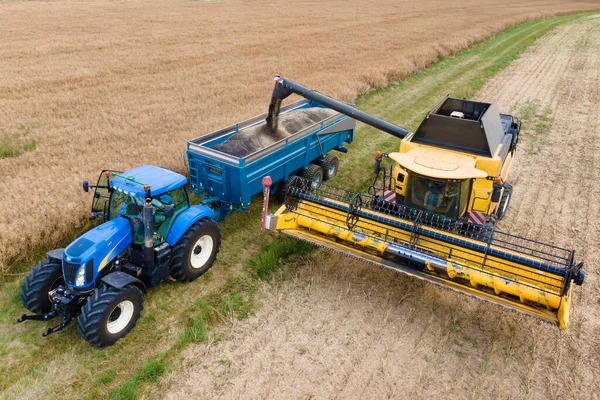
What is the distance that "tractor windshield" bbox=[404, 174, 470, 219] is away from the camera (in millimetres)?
6844

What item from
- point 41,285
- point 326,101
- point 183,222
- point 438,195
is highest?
point 326,101

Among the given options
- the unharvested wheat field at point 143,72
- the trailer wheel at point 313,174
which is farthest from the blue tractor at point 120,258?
the trailer wheel at point 313,174

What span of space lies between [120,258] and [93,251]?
0.63 meters

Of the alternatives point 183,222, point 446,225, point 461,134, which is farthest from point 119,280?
point 461,134

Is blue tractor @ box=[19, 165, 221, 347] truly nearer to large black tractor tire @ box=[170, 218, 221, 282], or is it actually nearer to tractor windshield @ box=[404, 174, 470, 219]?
large black tractor tire @ box=[170, 218, 221, 282]

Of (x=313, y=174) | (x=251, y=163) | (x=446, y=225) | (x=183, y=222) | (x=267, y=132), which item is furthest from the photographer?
(x=313, y=174)

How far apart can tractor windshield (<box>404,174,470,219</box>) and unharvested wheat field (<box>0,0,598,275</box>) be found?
5272mm

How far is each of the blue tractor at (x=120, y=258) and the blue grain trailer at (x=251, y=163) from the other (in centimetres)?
112

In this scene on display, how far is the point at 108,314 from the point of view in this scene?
5.40 metres

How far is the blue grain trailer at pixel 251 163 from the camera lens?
7.78 m

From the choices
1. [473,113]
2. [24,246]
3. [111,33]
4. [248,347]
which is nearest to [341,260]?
[248,347]

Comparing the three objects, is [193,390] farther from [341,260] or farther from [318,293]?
[341,260]

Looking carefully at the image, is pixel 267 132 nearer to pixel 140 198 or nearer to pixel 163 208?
pixel 163 208

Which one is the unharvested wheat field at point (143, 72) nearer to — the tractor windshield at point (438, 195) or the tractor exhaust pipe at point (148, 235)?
the tractor exhaust pipe at point (148, 235)
